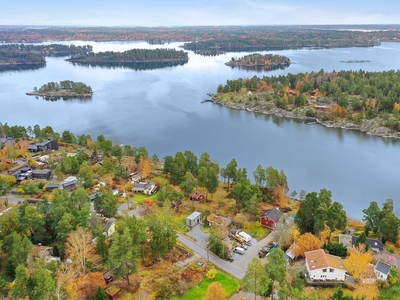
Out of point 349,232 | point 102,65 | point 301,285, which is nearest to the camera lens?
point 301,285

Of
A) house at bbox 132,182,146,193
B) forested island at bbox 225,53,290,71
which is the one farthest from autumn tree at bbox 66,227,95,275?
forested island at bbox 225,53,290,71

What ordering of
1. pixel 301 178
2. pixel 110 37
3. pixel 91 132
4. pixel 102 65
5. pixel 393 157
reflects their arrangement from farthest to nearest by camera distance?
pixel 110 37
pixel 102 65
pixel 91 132
pixel 393 157
pixel 301 178

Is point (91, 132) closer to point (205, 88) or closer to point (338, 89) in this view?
point (205, 88)

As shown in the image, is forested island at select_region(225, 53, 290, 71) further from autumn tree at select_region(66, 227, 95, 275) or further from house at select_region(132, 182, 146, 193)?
autumn tree at select_region(66, 227, 95, 275)

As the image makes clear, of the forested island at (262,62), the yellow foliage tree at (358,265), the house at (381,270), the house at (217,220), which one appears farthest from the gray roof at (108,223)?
the forested island at (262,62)

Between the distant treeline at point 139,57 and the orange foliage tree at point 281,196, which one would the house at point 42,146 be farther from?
the distant treeline at point 139,57

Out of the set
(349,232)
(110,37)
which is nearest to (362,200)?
(349,232)
